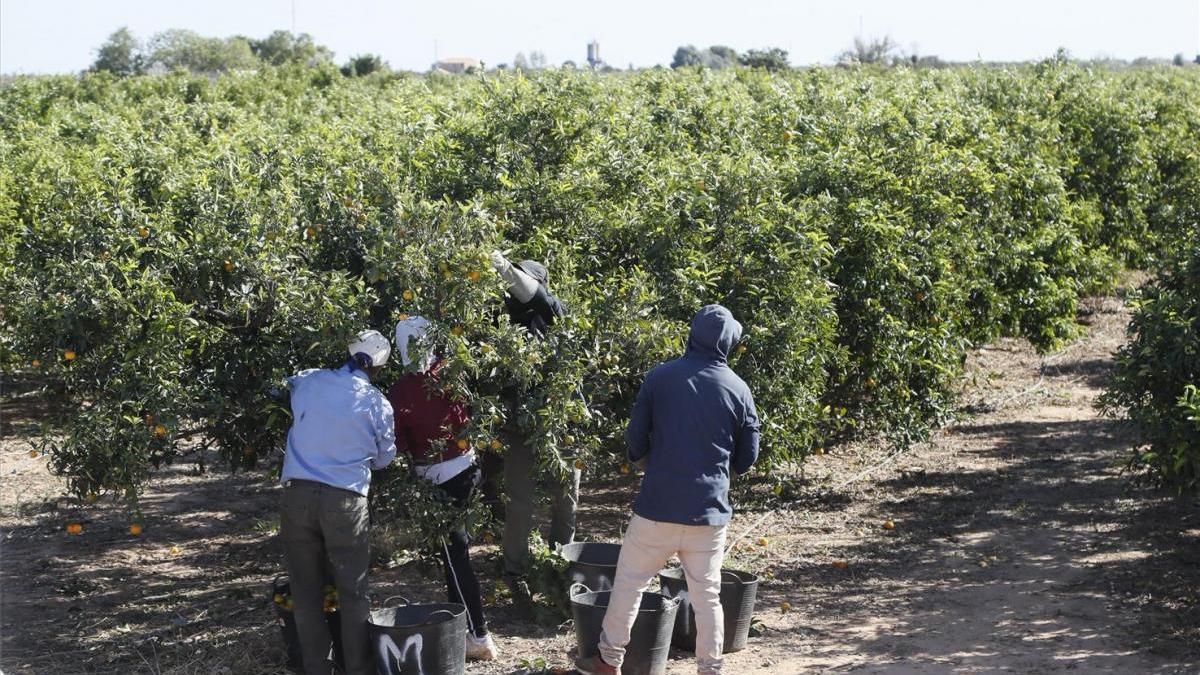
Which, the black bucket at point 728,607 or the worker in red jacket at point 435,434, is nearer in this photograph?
the worker in red jacket at point 435,434

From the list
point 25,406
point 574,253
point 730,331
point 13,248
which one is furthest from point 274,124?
point 730,331

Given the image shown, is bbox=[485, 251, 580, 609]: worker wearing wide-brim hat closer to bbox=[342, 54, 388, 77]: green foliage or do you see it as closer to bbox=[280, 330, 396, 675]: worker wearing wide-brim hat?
bbox=[280, 330, 396, 675]: worker wearing wide-brim hat

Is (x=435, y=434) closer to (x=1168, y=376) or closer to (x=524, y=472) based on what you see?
(x=524, y=472)

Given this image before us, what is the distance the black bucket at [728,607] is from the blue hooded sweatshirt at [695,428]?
3.11ft

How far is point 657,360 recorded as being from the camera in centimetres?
657

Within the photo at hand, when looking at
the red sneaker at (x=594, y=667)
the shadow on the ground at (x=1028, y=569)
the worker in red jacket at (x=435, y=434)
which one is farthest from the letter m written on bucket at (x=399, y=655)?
the shadow on the ground at (x=1028, y=569)

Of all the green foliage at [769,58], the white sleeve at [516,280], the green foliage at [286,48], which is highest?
the green foliage at [286,48]

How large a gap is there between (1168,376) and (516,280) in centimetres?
351

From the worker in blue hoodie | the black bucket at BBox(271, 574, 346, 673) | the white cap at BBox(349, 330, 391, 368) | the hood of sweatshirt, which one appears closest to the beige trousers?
the worker in blue hoodie

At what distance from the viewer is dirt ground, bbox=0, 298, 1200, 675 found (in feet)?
20.9

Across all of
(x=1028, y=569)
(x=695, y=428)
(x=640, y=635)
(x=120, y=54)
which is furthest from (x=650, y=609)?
(x=120, y=54)

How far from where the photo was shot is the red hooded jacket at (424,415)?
5.88 m

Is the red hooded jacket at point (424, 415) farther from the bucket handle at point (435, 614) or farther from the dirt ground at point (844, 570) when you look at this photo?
the dirt ground at point (844, 570)

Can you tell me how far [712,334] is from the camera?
18.1 ft
